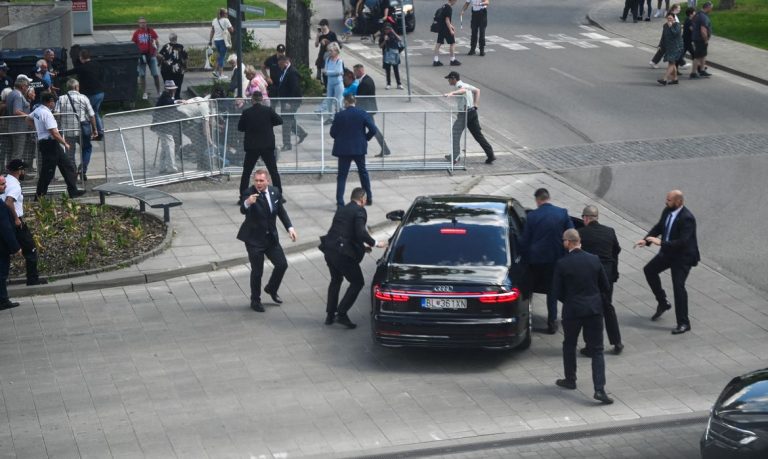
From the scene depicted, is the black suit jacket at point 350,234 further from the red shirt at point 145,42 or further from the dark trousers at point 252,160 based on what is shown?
the red shirt at point 145,42

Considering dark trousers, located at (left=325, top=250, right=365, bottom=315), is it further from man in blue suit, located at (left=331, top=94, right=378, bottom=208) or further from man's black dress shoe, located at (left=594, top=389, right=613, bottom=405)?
man in blue suit, located at (left=331, top=94, right=378, bottom=208)

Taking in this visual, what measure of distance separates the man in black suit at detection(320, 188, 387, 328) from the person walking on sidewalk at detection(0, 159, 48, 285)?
3.90 m

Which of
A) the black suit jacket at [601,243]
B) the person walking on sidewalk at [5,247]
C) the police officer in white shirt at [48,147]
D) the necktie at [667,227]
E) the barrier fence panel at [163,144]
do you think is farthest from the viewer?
the barrier fence panel at [163,144]

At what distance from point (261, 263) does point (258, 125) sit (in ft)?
14.4

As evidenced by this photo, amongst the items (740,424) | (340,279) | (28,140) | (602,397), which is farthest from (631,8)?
(740,424)

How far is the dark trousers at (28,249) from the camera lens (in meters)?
15.3

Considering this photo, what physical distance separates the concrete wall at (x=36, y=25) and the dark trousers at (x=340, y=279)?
15665 mm

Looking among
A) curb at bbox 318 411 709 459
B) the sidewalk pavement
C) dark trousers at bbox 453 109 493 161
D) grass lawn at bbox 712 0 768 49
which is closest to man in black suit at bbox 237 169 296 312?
curb at bbox 318 411 709 459

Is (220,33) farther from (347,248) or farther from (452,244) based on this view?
(452,244)

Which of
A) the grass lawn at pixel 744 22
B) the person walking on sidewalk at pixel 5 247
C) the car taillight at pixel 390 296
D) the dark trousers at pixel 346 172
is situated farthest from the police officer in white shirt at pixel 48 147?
the grass lawn at pixel 744 22

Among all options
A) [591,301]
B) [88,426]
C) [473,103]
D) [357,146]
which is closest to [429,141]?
[473,103]

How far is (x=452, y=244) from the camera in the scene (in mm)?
13359

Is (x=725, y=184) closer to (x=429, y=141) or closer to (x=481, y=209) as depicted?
(x=429, y=141)

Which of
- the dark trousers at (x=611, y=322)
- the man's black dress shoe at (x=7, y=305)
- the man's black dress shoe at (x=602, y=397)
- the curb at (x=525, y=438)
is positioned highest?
the dark trousers at (x=611, y=322)
